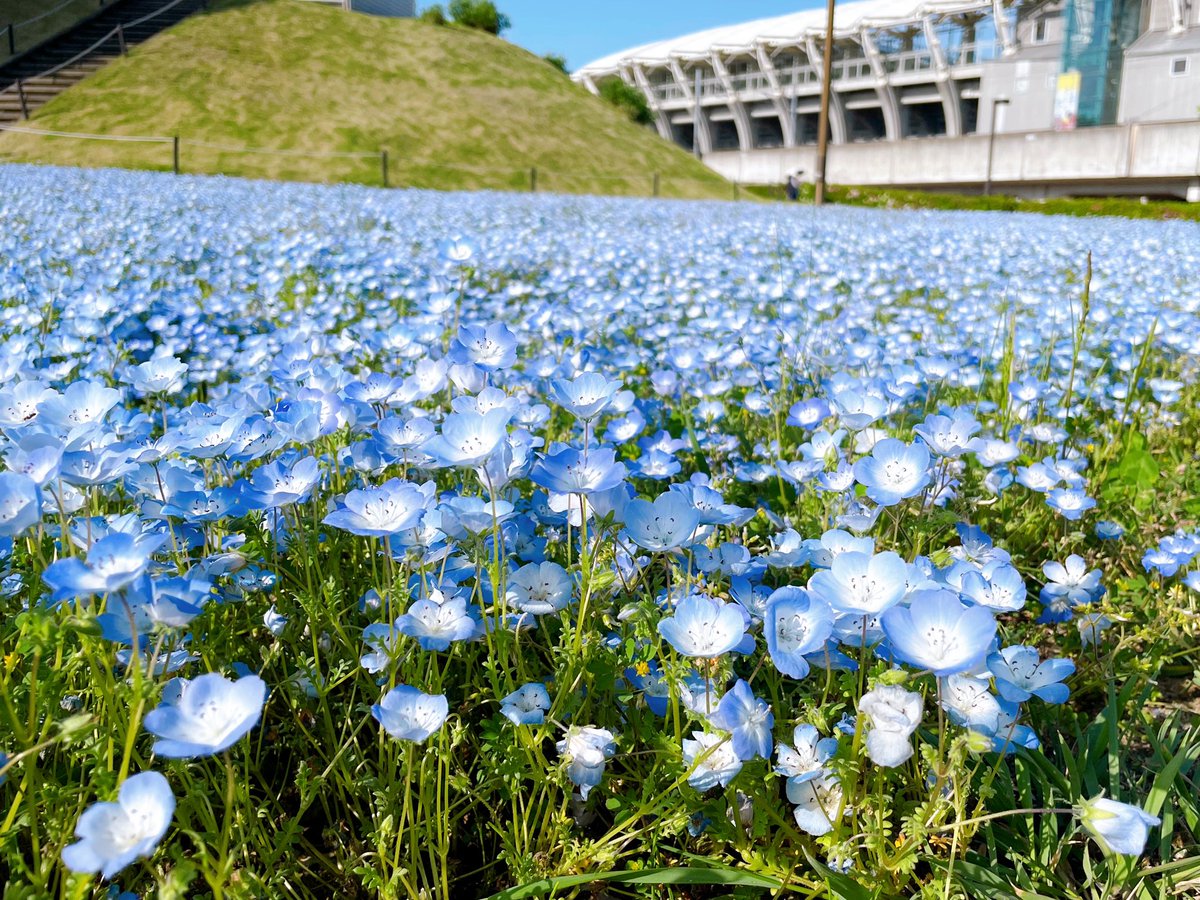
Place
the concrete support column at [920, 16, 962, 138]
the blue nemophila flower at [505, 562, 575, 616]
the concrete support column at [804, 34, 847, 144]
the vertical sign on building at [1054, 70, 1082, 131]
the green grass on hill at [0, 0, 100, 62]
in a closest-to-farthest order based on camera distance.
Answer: the blue nemophila flower at [505, 562, 575, 616]
the green grass on hill at [0, 0, 100, 62]
the vertical sign on building at [1054, 70, 1082, 131]
the concrete support column at [920, 16, 962, 138]
the concrete support column at [804, 34, 847, 144]

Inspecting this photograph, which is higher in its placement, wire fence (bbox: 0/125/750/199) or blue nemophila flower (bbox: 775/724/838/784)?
wire fence (bbox: 0/125/750/199)

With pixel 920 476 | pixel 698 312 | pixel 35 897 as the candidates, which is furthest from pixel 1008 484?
pixel 698 312

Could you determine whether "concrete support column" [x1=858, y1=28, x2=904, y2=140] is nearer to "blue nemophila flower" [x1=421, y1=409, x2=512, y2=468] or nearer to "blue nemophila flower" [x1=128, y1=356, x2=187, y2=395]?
"blue nemophila flower" [x1=128, y1=356, x2=187, y2=395]

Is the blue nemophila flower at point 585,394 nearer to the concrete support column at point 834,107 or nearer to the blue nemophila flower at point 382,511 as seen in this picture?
the blue nemophila flower at point 382,511

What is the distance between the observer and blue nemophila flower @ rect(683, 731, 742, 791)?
1.15m

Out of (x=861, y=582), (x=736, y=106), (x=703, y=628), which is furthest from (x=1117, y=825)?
(x=736, y=106)

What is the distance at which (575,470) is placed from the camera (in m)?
1.31

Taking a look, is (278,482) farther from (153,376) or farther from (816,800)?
(816,800)

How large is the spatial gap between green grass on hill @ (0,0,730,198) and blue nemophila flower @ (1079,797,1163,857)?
23.1 meters

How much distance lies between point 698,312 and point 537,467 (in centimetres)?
334

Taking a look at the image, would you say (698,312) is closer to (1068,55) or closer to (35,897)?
(35,897)

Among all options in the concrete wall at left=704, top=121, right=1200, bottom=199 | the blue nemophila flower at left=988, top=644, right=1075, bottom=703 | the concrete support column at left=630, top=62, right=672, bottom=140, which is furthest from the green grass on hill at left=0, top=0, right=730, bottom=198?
the concrete support column at left=630, top=62, right=672, bottom=140

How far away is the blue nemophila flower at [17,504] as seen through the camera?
101cm

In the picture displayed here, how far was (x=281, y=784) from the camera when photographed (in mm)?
1483
